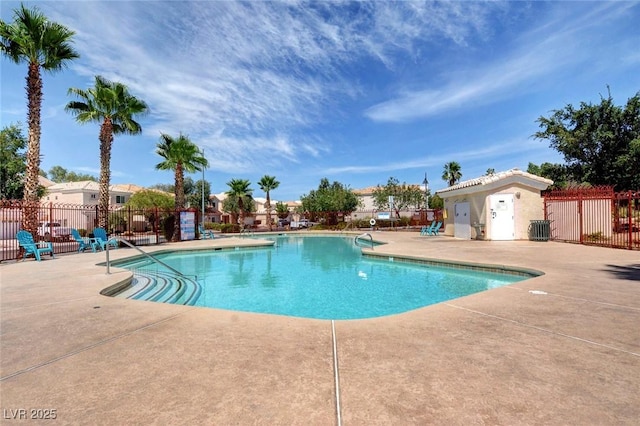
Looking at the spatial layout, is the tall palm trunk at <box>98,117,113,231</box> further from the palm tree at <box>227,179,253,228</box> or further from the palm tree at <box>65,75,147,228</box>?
the palm tree at <box>227,179,253,228</box>

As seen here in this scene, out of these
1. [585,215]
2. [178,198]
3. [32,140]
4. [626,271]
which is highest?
[32,140]

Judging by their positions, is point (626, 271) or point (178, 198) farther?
point (178, 198)

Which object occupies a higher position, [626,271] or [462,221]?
[462,221]

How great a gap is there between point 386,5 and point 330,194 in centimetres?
3483

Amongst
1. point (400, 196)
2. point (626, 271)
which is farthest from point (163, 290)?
point (400, 196)

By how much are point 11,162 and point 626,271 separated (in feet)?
136

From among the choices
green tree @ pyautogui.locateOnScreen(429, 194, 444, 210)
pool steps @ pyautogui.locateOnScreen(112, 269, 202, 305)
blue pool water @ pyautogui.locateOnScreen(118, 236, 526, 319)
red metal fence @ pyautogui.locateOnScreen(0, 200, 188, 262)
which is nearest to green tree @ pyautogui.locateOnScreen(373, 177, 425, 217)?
green tree @ pyautogui.locateOnScreen(429, 194, 444, 210)

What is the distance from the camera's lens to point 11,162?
27.8 metres

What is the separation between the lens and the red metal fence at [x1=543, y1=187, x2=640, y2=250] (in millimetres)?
14438

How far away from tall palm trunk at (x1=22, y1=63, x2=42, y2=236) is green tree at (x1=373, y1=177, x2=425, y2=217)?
45.0 meters

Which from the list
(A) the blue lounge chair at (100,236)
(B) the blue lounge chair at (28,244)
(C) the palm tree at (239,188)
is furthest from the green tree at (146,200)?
(B) the blue lounge chair at (28,244)

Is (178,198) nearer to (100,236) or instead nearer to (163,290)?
(100,236)

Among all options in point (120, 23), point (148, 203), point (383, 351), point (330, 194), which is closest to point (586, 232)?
point (383, 351)

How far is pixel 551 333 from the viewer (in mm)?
3633
